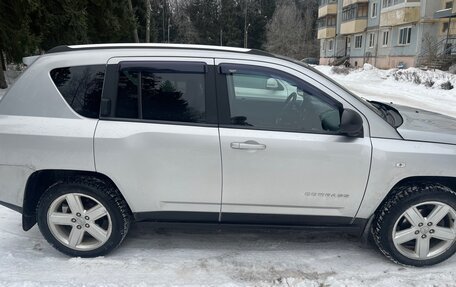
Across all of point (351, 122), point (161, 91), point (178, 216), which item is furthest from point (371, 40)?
point (178, 216)

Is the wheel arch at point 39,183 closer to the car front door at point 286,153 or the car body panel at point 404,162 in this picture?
the car front door at point 286,153

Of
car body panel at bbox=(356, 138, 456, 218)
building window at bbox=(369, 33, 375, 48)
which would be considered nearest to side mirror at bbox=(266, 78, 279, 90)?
car body panel at bbox=(356, 138, 456, 218)

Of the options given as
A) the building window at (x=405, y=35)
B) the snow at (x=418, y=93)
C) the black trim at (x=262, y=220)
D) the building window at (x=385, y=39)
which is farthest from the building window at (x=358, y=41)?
the black trim at (x=262, y=220)

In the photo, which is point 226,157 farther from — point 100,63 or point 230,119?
point 100,63

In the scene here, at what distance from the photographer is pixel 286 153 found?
3188mm

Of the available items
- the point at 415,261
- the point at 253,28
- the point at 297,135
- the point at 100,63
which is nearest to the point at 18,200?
the point at 100,63

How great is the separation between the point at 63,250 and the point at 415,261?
3.06 meters

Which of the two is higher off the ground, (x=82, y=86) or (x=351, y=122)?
(x=82, y=86)

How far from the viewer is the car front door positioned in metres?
3.19

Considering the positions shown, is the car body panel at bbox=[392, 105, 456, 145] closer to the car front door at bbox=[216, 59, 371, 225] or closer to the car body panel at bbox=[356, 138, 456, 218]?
the car body panel at bbox=[356, 138, 456, 218]

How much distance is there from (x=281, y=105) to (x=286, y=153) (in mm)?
441

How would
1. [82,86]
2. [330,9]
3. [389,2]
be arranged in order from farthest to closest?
[330,9] → [389,2] → [82,86]

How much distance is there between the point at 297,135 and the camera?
3.22 m

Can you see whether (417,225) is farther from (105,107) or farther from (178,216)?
(105,107)
